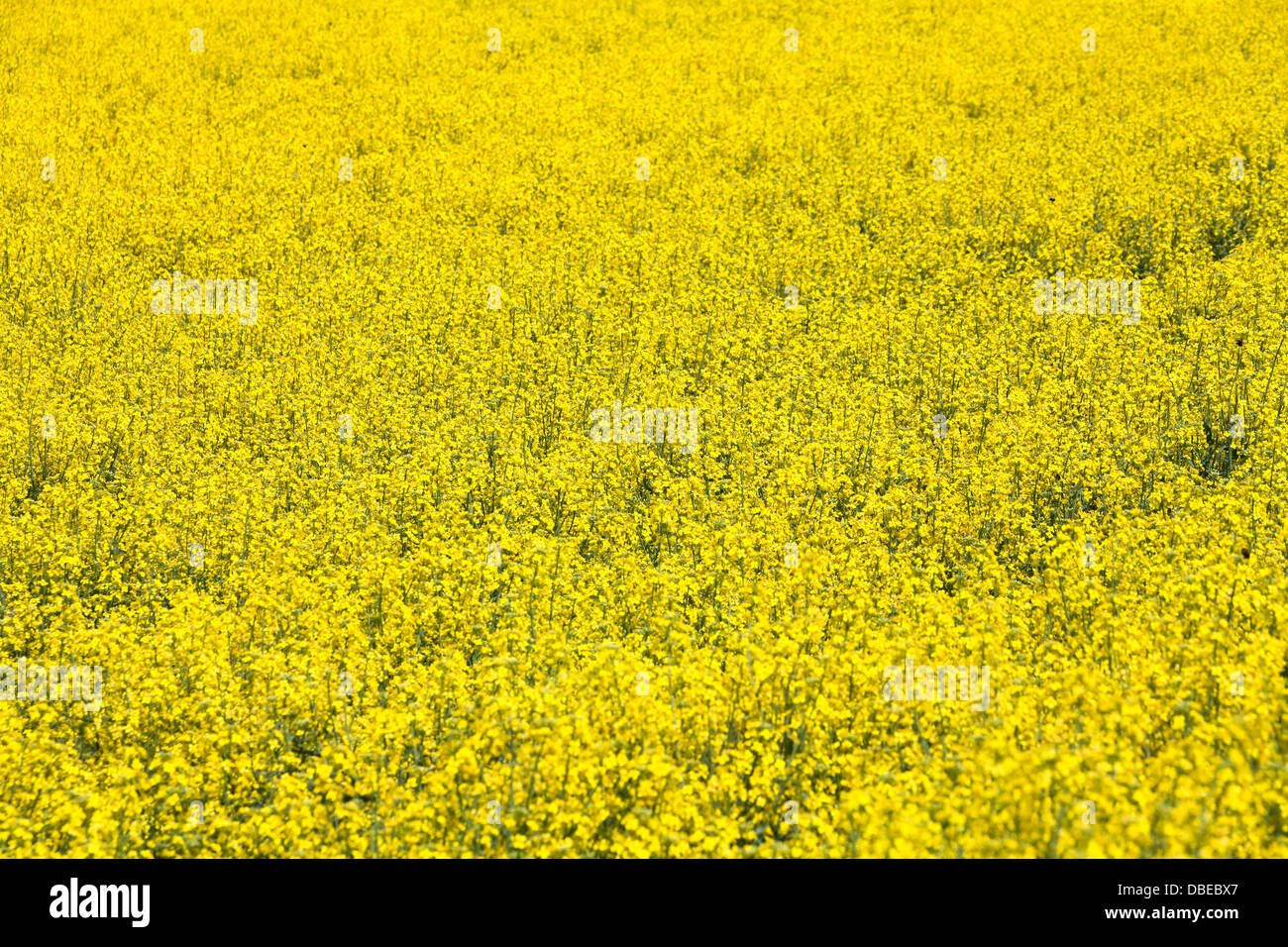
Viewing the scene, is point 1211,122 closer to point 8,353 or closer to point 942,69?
point 942,69

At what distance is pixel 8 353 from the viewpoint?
48.7 ft

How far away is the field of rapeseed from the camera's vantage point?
726 cm

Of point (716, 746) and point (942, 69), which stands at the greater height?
point (942, 69)

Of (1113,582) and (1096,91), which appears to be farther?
(1096,91)

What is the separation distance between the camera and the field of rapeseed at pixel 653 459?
23.8ft

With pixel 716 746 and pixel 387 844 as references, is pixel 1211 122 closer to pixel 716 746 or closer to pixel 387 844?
pixel 716 746

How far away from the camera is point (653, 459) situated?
1254 centimetres

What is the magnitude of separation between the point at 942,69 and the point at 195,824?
78.1ft

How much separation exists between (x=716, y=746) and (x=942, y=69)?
22.0 meters

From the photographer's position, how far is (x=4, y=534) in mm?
10750
